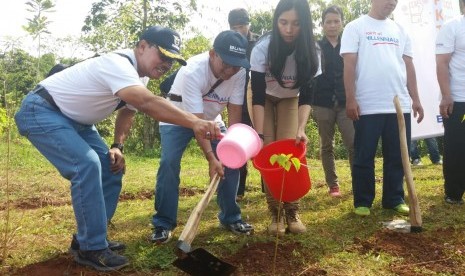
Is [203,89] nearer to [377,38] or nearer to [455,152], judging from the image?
[377,38]

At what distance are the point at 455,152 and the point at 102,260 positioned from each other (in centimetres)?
309

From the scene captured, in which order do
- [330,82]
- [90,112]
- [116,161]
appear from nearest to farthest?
1. [90,112]
2. [116,161]
3. [330,82]

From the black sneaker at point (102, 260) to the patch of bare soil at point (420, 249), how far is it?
1.51m

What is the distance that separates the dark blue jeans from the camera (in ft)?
12.3

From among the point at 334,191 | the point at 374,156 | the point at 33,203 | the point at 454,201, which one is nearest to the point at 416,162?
the point at 334,191

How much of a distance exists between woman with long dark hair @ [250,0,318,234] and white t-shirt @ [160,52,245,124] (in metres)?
0.18

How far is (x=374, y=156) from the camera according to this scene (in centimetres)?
379

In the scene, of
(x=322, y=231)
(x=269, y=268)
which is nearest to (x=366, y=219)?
(x=322, y=231)

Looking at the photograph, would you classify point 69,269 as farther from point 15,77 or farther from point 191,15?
point 191,15

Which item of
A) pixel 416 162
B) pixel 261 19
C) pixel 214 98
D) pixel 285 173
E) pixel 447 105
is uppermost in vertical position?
pixel 261 19

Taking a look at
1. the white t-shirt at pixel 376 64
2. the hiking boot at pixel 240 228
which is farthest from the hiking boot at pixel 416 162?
the hiking boot at pixel 240 228

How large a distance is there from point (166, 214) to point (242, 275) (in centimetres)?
82

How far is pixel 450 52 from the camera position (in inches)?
161

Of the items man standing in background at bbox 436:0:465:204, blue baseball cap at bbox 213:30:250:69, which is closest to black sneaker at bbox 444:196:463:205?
man standing in background at bbox 436:0:465:204
